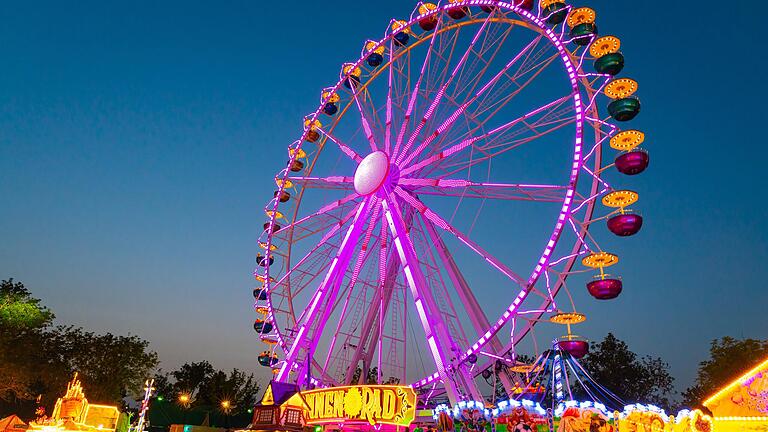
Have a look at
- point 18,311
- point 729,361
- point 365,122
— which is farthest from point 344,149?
point 729,361

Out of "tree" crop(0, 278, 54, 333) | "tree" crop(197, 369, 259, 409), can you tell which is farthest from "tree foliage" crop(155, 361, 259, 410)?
"tree" crop(0, 278, 54, 333)

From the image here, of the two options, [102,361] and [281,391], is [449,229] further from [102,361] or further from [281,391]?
[102,361]

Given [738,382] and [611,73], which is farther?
[611,73]

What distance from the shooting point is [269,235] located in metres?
25.3

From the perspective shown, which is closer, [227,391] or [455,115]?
[455,115]

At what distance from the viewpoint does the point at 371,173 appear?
21.1 meters

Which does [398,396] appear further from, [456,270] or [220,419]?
[220,419]

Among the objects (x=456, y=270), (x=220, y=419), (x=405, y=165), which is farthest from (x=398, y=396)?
(x=220, y=419)

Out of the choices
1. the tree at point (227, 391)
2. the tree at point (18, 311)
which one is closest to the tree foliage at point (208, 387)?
the tree at point (227, 391)

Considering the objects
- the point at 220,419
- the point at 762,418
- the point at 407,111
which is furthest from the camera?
the point at 220,419

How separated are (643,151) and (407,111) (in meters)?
8.98

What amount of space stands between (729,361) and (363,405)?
29719 millimetres

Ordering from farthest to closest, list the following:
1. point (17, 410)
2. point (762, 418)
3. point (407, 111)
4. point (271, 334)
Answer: point (17, 410), point (271, 334), point (407, 111), point (762, 418)

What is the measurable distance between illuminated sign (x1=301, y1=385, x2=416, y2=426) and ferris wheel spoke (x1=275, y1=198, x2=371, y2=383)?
15.1 feet
